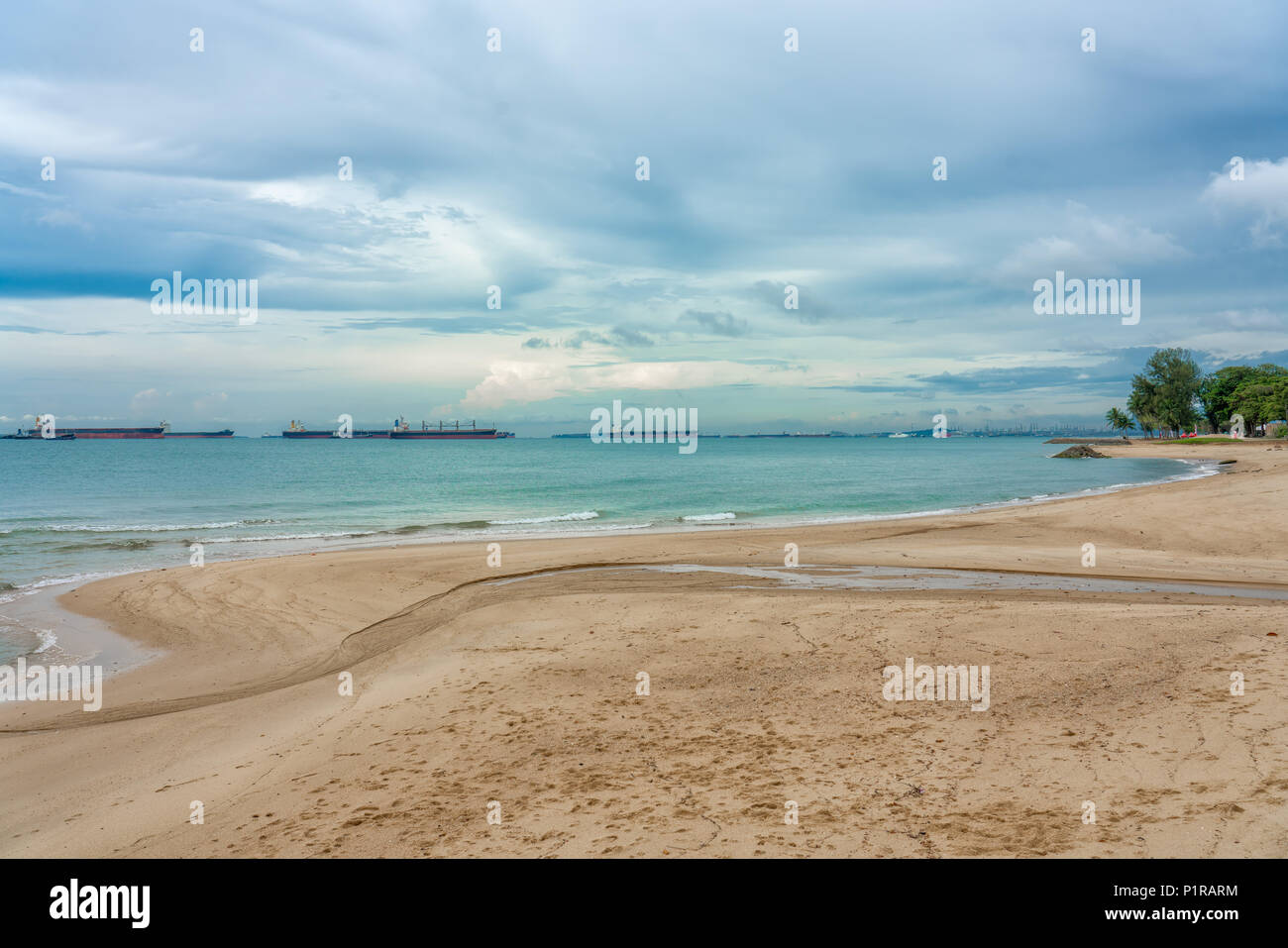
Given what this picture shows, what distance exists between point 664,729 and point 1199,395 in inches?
6674

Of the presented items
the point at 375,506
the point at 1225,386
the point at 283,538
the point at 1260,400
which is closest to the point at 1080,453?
the point at 1260,400

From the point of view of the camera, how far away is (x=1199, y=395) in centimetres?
13688

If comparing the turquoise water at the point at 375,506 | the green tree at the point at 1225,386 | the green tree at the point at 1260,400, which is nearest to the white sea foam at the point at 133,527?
the turquoise water at the point at 375,506

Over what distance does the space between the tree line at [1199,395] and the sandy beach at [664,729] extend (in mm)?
136682

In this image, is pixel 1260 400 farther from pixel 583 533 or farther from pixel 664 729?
pixel 664 729

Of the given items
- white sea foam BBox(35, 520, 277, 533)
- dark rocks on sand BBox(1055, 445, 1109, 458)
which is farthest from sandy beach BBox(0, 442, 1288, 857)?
dark rocks on sand BBox(1055, 445, 1109, 458)

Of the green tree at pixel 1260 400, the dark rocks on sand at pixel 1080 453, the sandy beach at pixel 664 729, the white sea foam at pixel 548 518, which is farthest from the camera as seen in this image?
the green tree at pixel 1260 400

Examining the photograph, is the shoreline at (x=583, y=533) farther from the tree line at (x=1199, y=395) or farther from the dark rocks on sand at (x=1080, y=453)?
the tree line at (x=1199, y=395)

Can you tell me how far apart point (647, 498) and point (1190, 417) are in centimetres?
13163

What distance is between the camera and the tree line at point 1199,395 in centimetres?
12006

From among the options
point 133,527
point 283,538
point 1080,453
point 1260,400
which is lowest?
point 283,538

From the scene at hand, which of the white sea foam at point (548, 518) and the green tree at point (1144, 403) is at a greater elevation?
the green tree at point (1144, 403)

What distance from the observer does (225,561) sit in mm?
21828
